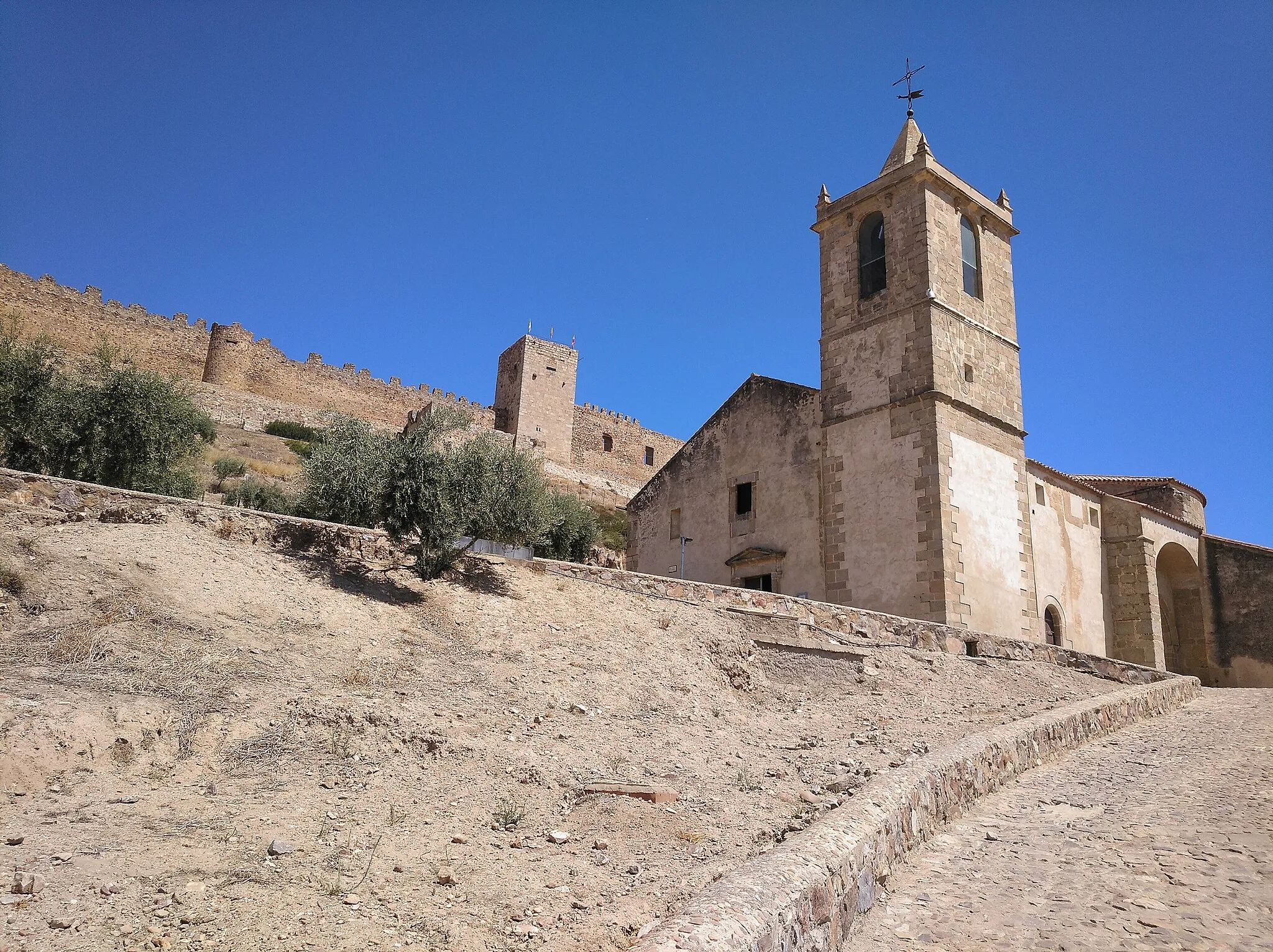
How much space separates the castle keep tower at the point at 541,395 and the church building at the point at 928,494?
25075 millimetres

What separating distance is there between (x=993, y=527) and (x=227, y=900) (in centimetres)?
1792

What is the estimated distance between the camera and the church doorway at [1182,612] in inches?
995

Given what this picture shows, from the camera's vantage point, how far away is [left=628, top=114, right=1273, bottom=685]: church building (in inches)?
738

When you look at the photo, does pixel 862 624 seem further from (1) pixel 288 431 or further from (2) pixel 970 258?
(1) pixel 288 431

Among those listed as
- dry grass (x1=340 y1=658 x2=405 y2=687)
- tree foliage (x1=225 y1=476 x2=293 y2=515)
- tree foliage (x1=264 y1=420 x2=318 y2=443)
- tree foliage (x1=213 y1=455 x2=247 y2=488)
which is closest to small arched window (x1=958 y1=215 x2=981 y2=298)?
tree foliage (x1=225 y1=476 x2=293 y2=515)

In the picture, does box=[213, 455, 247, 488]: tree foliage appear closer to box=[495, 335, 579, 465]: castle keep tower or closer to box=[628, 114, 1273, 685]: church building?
box=[628, 114, 1273, 685]: church building

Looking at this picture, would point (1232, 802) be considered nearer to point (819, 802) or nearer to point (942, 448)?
point (819, 802)

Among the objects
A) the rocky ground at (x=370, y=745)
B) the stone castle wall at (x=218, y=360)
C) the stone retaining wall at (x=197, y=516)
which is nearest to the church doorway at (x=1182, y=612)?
the rocky ground at (x=370, y=745)

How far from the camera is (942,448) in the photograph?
1847 cm

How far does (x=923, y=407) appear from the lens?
18859 mm

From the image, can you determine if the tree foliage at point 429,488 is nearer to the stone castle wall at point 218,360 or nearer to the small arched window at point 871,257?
the small arched window at point 871,257

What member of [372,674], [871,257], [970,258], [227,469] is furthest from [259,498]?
[970,258]

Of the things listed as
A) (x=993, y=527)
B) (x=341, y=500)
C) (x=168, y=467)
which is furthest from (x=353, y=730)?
(x=993, y=527)

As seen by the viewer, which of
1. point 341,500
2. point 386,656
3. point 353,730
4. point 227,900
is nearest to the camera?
point 227,900
